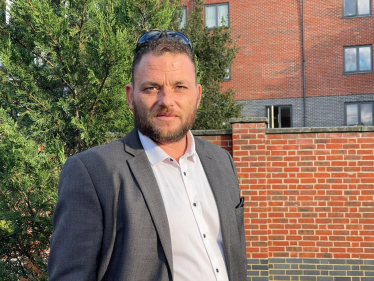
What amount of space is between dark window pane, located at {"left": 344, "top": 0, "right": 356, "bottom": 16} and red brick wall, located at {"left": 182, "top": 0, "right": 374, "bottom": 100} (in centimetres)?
27

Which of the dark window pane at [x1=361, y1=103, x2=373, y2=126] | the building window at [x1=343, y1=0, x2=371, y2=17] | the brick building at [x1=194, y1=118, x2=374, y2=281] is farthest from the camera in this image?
the building window at [x1=343, y1=0, x2=371, y2=17]

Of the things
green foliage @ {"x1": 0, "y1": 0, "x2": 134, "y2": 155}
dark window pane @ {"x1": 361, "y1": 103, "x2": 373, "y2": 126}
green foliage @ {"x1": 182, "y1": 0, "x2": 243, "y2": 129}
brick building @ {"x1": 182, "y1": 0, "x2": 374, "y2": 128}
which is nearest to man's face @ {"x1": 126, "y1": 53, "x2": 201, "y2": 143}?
green foliage @ {"x1": 0, "y1": 0, "x2": 134, "y2": 155}

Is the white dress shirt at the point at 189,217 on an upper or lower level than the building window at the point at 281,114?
lower

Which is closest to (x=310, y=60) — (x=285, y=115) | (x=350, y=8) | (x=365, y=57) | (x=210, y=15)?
(x=365, y=57)

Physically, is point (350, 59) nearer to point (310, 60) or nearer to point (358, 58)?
point (358, 58)

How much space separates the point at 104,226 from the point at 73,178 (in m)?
0.21

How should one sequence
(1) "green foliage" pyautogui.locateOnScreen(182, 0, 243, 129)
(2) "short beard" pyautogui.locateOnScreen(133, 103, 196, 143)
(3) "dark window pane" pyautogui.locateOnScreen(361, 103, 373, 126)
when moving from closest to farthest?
(2) "short beard" pyautogui.locateOnScreen(133, 103, 196, 143) < (1) "green foliage" pyautogui.locateOnScreen(182, 0, 243, 129) < (3) "dark window pane" pyautogui.locateOnScreen(361, 103, 373, 126)

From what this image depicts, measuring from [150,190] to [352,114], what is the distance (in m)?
21.3

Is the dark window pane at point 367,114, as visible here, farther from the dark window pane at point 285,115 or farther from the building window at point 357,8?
the building window at point 357,8

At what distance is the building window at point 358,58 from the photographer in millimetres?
20984

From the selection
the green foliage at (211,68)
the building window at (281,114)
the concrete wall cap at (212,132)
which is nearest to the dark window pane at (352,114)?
the building window at (281,114)

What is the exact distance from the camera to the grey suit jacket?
153 cm

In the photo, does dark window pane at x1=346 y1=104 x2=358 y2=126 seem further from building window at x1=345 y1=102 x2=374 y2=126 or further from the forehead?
the forehead

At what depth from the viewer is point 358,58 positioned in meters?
21.0
